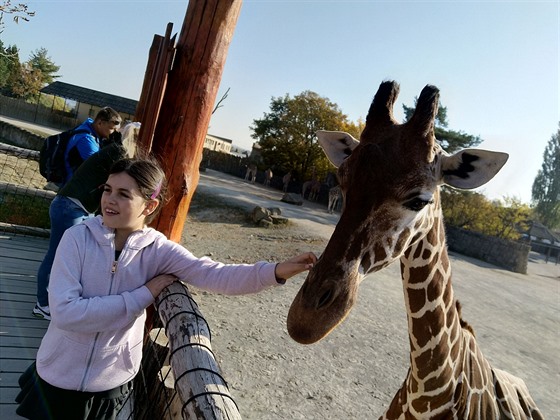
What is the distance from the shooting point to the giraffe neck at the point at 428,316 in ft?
6.47

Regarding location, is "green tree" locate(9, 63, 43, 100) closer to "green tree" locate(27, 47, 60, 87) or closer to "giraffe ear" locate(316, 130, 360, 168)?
"green tree" locate(27, 47, 60, 87)

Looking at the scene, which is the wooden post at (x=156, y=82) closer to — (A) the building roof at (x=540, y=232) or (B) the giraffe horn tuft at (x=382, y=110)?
(B) the giraffe horn tuft at (x=382, y=110)

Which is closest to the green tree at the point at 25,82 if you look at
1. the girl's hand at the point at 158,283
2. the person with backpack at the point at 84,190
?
the person with backpack at the point at 84,190

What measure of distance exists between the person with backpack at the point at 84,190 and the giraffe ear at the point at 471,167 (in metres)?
2.18

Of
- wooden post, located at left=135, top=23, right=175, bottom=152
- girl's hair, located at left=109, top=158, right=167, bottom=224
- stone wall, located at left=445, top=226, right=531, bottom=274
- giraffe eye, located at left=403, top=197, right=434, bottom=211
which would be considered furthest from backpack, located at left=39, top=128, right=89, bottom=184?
stone wall, located at left=445, top=226, right=531, bottom=274

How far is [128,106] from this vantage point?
39.7 m

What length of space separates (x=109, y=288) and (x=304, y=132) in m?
29.1

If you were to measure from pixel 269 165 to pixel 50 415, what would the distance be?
101 ft

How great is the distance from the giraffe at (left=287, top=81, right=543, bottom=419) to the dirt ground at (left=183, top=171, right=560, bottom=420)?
2019 mm

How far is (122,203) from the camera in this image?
196cm

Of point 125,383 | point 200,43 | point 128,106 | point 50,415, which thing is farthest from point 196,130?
point 128,106

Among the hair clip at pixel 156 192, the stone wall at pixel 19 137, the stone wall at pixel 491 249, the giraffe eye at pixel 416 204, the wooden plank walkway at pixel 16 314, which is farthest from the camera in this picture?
the stone wall at pixel 491 249

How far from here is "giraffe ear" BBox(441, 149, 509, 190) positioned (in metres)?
1.87

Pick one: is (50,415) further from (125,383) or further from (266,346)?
(266,346)
